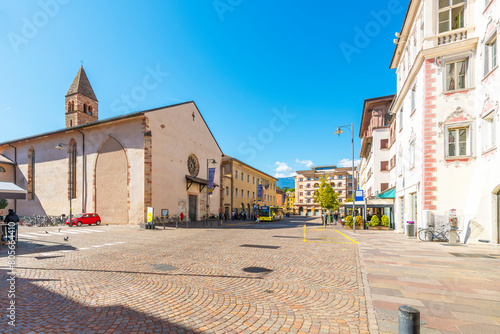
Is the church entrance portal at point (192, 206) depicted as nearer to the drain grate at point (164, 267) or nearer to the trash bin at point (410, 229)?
the trash bin at point (410, 229)

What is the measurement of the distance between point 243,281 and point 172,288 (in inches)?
69.3

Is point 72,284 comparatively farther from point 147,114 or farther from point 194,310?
point 147,114

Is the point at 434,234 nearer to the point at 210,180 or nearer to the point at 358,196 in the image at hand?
the point at 358,196

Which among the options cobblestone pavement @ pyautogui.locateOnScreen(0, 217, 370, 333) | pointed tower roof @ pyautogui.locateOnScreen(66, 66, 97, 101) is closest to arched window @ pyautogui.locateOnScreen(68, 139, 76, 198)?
pointed tower roof @ pyautogui.locateOnScreen(66, 66, 97, 101)

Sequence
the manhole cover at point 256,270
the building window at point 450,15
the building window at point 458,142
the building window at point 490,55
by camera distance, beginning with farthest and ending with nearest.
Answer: the building window at point 450,15
the building window at point 458,142
the building window at point 490,55
the manhole cover at point 256,270

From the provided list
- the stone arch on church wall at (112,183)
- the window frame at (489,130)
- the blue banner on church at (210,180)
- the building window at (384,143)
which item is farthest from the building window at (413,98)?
the stone arch on church wall at (112,183)

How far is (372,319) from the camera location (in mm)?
4574

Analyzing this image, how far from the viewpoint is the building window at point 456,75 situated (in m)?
15.0

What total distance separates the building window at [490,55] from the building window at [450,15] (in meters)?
2.67

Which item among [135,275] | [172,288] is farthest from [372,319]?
[135,275]

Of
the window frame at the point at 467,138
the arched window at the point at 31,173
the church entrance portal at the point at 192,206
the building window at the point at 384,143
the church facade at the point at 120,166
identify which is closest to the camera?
the window frame at the point at 467,138

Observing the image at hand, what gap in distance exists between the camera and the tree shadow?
421 cm

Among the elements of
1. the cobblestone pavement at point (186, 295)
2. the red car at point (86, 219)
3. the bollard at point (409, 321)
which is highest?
the bollard at point (409, 321)

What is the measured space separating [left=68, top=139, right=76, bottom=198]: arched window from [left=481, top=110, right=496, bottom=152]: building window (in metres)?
39.0
